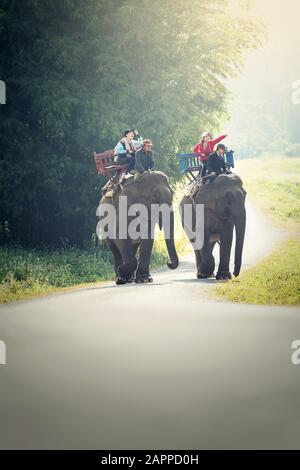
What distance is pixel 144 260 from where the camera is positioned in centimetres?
1938

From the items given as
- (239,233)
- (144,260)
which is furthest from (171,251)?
(239,233)

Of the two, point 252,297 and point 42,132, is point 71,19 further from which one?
point 252,297

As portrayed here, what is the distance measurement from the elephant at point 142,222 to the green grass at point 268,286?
1.37m

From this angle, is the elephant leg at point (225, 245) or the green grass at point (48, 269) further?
the green grass at point (48, 269)

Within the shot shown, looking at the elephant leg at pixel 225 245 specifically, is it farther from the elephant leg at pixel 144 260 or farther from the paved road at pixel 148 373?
the paved road at pixel 148 373

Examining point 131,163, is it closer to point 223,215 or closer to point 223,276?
point 223,215

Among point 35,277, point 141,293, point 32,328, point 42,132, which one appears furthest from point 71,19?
point 32,328

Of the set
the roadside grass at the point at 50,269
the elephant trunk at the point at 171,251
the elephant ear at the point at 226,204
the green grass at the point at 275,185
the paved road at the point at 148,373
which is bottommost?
the green grass at the point at 275,185

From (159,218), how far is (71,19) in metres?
10.3

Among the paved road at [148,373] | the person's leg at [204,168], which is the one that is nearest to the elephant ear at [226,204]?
the person's leg at [204,168]

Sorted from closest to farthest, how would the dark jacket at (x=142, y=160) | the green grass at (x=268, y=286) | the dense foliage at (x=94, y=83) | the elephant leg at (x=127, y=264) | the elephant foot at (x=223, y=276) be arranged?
1. the green grass at (x=268, y=286)
2. the dark jacket at (x=142, y=160)
3. the elephant foot at (x=223, y=276)
4. the elephant leg at (x=127, y=264)
5. the dense foliage at (x=94, y=83)

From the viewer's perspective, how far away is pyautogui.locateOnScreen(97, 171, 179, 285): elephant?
19297mm

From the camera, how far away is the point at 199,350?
514 inches

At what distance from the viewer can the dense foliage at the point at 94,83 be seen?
1036 inches
